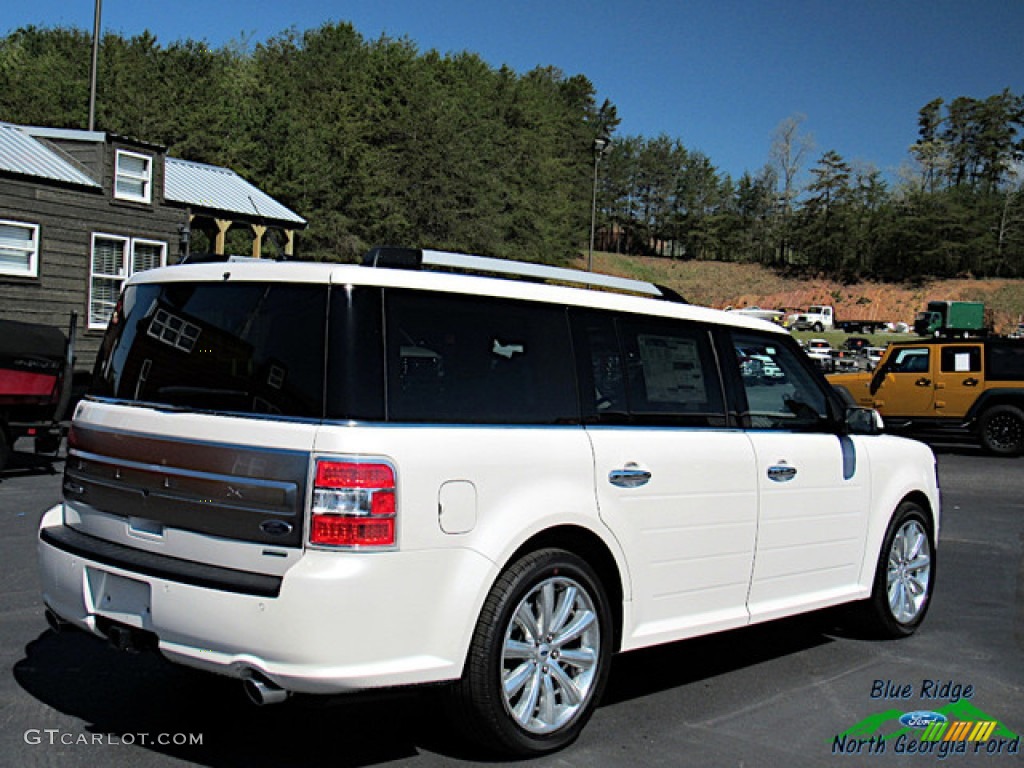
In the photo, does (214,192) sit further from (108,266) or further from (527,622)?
(527,622)

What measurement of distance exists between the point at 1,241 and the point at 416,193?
→ 3407cm

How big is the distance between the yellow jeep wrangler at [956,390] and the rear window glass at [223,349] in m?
15.8

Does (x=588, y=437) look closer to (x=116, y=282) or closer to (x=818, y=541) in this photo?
(x=818, y=541)

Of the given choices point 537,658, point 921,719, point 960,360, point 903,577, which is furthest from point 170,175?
point 921,719

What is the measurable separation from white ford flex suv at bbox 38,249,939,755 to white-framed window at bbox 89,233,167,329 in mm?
16511

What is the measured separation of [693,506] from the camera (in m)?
4.59

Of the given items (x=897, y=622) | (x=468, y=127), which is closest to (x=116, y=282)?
(x=897, y=622)

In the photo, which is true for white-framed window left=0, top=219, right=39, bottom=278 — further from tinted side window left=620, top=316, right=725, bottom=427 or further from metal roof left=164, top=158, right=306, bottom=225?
tinted side window left=620, top=316, right=725, bottom=427

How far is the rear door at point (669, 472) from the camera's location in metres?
4.32

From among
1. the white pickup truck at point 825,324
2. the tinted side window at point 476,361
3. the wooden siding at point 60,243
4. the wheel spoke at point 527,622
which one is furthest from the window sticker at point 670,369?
the white pickup truck at point 825,324

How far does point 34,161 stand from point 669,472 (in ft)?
59.2

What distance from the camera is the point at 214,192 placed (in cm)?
2459

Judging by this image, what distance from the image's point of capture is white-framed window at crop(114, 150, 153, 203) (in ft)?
66.1

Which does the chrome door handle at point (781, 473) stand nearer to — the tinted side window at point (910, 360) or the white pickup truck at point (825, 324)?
the tinted side window at point (910, 360)
